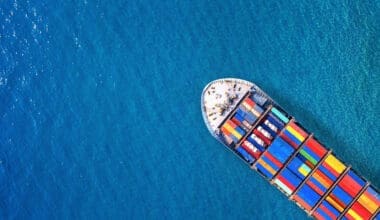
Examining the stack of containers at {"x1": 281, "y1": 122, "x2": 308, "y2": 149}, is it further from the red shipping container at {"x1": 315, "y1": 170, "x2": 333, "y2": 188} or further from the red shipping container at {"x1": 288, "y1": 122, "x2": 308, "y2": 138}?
the red shipping container at {"x1": 315, "y1": 170, "x2": 333, "y2": 188}

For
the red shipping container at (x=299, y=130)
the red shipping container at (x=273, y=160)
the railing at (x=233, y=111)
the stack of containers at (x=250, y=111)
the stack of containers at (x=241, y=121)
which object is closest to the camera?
the red shipping container at (x=273, y=160)

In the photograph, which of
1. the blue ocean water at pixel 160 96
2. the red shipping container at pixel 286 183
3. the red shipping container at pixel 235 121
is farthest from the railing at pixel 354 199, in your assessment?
the red shipping container at pixel 235 121

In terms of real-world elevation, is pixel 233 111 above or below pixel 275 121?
below

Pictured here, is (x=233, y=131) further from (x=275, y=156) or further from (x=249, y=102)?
(x=275, y=156)

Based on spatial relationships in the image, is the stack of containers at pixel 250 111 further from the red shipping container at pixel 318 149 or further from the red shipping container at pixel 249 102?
the red shipping container at pixel 318 149

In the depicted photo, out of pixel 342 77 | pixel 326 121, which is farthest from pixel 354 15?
pixel 326 121

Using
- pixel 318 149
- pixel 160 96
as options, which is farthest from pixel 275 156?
pixel 160 96

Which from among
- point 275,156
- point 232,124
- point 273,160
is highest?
→ point 275,156
